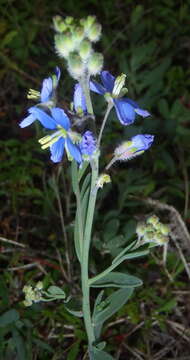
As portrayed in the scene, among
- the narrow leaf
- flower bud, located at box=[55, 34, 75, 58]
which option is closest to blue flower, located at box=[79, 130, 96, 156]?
flower bud, located at box=[55, 34, 75, 58]

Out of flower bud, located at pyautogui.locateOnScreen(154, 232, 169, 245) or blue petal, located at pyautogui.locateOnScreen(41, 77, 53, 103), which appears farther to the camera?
flower bud, located at pyautogui.locateOnScreen(154, 232, 169, 245)

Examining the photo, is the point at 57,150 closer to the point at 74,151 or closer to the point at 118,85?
the point at 74,151

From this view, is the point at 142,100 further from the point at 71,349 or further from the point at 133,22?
the point at 71,349

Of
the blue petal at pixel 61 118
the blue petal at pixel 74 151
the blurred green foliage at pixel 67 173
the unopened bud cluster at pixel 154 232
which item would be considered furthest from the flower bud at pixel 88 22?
the blurred green foliage at pixel 67 173

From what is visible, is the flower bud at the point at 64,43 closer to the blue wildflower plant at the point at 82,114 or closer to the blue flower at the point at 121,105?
the blue wildflower plant at the point at 82,114

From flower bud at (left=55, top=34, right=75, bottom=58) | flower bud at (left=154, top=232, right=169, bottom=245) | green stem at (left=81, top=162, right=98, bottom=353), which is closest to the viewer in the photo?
flower bud at (left=55, top=34, right=75, bottom=58)

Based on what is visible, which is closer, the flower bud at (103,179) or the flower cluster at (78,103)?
the flower cluster at (78,103)

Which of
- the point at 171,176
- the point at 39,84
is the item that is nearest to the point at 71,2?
the point at 39,84

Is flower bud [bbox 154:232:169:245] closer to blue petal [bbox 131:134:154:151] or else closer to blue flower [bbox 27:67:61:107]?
blue petal [bbox 131:134:154:151]
